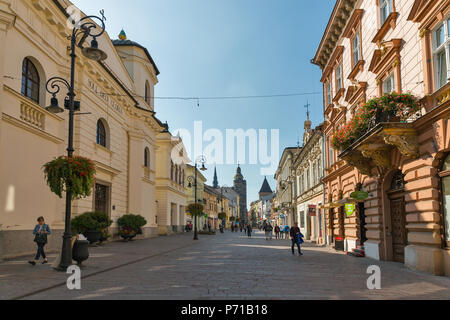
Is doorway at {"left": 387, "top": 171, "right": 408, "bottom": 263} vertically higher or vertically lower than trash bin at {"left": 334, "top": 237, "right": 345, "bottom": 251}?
higher

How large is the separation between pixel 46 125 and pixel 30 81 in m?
1.86

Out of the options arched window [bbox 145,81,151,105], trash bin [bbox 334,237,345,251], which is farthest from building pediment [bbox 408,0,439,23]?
arched window [bbox 145,81,151,105]

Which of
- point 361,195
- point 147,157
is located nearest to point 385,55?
point 361,195

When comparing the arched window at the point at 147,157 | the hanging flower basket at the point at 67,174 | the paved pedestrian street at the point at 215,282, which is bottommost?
the paved pedestrian street at the point at 215,282

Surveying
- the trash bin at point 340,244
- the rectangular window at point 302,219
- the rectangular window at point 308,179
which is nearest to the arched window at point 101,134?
the trash bin at point 340,244

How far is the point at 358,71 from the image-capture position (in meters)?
18.0

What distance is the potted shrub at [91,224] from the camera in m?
18.6

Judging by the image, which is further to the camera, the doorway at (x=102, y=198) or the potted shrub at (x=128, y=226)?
the potted shrub at (x=128, y=226)

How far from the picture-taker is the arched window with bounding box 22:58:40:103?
15406mm

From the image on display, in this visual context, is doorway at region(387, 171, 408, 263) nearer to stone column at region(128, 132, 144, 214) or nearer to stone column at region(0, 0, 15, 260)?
stone column at region(0, 0, 15, 260)

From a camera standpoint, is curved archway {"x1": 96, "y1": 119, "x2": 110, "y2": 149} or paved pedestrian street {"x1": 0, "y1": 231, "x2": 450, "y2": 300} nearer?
paved pedestrian street {"x1": 0, "y1": 231, "x2": 450, "y2": 300}

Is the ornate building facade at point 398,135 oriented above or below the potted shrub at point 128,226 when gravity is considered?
above

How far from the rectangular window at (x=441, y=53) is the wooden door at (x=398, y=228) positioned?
4.74 metres

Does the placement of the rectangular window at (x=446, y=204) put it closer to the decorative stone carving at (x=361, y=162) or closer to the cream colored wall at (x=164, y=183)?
the decorative stone carving at (x=361, y=162)
